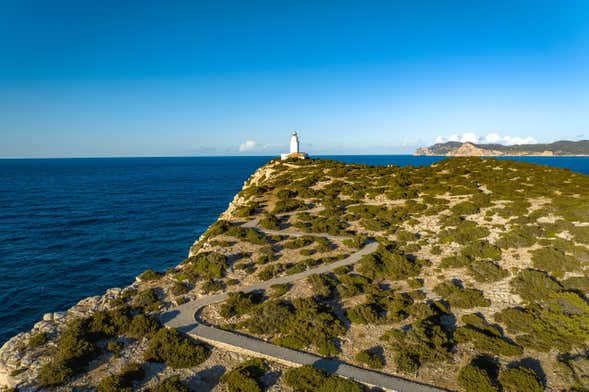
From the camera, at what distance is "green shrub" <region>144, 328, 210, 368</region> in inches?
719

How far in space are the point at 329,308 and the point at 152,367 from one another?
12528mm

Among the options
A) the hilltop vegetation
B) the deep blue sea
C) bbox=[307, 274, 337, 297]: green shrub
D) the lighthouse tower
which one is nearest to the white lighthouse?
the lighthouse tower

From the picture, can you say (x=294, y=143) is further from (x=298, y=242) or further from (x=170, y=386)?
(x=170, y=386)

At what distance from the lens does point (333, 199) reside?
50750mm

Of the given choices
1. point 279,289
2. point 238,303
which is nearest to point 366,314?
point 279,289

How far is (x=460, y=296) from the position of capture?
25000mm

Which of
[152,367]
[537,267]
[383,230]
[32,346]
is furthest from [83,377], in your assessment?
[537,267]

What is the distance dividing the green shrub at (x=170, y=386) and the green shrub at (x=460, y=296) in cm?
2040

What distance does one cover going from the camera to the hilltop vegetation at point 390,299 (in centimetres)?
1786

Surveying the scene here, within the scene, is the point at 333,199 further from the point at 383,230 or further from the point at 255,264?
the point at 255,264

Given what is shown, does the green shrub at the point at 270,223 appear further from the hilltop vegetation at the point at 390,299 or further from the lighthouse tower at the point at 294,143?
the lighthouse tower at the point at 294,143

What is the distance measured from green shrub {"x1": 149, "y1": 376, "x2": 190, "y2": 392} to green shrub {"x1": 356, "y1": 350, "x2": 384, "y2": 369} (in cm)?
1000

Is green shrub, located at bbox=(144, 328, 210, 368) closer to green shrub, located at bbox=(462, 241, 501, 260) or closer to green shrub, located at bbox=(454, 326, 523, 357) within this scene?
green shrub, located at bbox=(454, 326, 523, 357)

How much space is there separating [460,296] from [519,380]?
8.66 m
